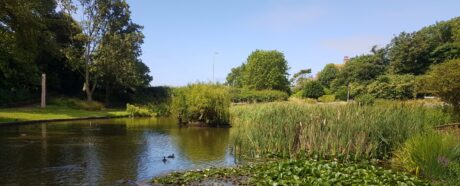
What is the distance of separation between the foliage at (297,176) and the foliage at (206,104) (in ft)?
50.3

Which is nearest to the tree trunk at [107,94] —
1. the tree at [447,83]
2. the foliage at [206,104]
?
the foliage at [206,104]

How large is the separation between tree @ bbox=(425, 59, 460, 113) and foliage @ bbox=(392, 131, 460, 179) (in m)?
6.21

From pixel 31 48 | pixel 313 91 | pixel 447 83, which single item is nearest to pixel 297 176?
pixel 447 83

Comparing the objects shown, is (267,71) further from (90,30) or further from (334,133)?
(334,133)

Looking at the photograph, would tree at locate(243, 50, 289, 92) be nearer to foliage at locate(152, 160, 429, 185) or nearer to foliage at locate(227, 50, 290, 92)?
foliage at locate(227, 50, 290, 92)

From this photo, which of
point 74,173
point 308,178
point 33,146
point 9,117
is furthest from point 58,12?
point 308,178

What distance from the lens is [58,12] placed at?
4438cm

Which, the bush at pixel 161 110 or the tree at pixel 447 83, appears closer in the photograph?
the tree at pixel 447 83

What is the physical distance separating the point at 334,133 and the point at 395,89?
3763cm

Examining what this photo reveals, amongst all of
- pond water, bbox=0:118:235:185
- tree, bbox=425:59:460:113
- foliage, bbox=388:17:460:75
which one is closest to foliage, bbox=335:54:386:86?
foliage, bbox=388:17:460:75

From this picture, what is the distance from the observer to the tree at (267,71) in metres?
73.9

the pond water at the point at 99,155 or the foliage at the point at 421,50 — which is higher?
the foliage at the point at 421,50

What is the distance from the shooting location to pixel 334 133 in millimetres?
12688

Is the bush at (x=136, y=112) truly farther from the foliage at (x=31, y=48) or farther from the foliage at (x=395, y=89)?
the foliage at (x=395, y=89)
